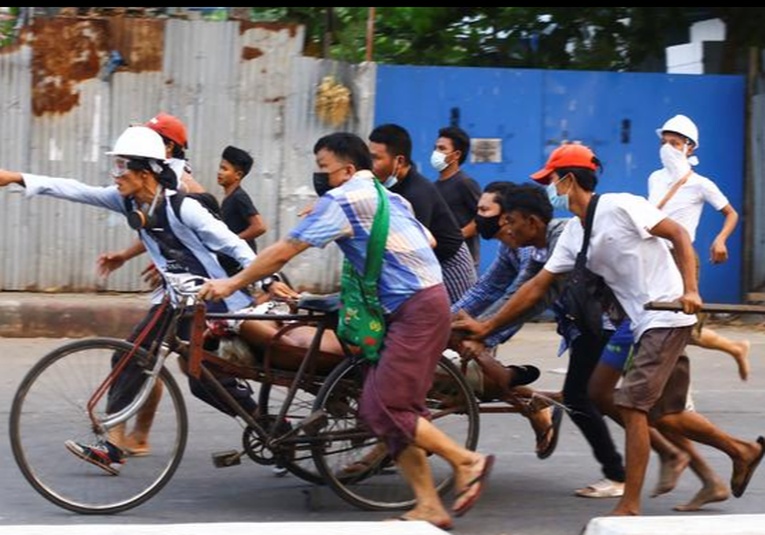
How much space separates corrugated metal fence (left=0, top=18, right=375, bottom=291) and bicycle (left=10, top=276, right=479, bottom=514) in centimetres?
554

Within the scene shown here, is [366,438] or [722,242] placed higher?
[722,242]

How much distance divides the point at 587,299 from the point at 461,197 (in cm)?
240

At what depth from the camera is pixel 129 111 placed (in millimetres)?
11422

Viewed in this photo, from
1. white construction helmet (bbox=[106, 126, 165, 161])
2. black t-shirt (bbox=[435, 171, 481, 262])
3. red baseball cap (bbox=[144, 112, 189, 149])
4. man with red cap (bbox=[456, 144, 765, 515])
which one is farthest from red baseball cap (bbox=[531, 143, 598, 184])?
black t-shirt (bbox=[435, 171, 481, 262])

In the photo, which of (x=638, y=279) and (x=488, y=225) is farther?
Result: (x=488, y=225)

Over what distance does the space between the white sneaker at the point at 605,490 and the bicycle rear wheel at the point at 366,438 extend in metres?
0.68

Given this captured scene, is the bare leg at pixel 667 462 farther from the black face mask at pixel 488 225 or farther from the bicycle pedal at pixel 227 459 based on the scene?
the bicycle pedal at pixel 227 459

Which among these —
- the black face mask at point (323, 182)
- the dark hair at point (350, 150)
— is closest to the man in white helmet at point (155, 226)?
the black face mask at point (323, 182)

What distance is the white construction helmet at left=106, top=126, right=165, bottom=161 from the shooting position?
6016 mm

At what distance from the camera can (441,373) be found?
6070mm

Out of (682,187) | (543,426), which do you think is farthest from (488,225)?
(682,187)

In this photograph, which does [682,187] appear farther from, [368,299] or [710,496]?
[368,299]

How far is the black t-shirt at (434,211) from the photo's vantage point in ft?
23.6

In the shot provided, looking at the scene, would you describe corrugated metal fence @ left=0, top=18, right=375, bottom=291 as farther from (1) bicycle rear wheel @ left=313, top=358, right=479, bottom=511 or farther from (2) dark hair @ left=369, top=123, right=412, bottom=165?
(1) bicycle rear wheel @ left=313, top=358, right=479, bottom=511
